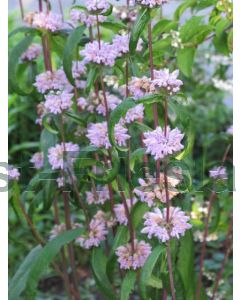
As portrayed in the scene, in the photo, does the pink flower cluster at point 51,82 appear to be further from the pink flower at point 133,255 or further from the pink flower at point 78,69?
the pink flower at point 133,255

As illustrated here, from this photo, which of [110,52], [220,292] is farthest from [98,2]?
[220,292]

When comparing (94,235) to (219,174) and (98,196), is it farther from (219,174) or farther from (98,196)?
(219,174)

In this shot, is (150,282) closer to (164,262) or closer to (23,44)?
(164,262)

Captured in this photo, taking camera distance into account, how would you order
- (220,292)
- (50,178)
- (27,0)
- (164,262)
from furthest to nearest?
(27,0) → (220,292) → (50,178) → (164,262)

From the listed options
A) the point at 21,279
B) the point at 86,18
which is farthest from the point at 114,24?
the point at 21,279

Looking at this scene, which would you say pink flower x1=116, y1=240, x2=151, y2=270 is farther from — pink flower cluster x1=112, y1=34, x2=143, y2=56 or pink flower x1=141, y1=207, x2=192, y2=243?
pink flower cluster x1=112, y1=34, x2=143, y2=56

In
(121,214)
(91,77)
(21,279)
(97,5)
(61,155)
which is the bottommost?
(21,279)
